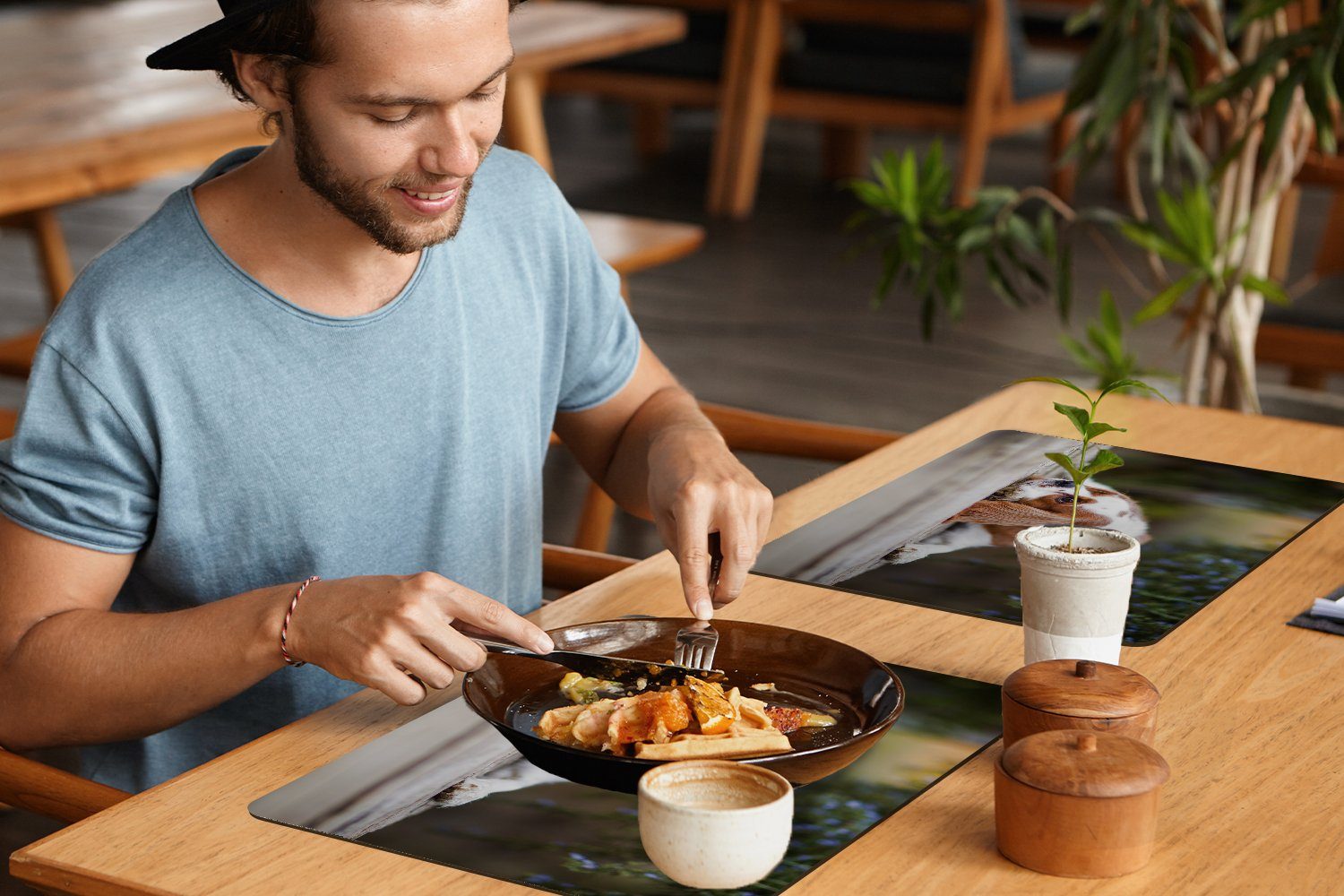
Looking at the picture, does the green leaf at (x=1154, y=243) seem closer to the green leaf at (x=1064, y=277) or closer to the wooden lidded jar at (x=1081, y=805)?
the green leaf at (x=1064, y=277)

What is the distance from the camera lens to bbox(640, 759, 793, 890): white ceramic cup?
90 cm

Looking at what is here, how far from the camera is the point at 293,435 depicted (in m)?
1.42

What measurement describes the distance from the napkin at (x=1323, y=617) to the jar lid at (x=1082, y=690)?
12.6 inches

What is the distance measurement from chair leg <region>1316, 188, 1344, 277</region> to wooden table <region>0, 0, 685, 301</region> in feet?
4.78

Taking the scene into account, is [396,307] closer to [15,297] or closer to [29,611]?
[29,611]

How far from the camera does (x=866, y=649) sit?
1284 mm

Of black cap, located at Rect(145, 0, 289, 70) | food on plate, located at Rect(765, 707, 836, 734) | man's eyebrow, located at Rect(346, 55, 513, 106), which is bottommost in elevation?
food on plate, located at Rect(765, 707, 836, 734)

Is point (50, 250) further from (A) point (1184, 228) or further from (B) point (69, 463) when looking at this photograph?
(B) point (69, 463)

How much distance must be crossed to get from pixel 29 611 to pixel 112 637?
0.07 meters

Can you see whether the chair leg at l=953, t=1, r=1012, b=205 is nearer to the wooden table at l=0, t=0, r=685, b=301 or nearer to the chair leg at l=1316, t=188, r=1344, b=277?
the wooden table at l=0, t=0, r=685, b=301

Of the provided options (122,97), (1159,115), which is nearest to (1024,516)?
(1159,115)

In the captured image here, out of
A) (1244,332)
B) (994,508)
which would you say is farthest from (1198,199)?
(994,508)

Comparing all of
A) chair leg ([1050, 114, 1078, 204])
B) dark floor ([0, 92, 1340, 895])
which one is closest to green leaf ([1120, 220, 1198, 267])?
dark floor ([0, 92, 1340, 895])

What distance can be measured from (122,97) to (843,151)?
13.6ft
